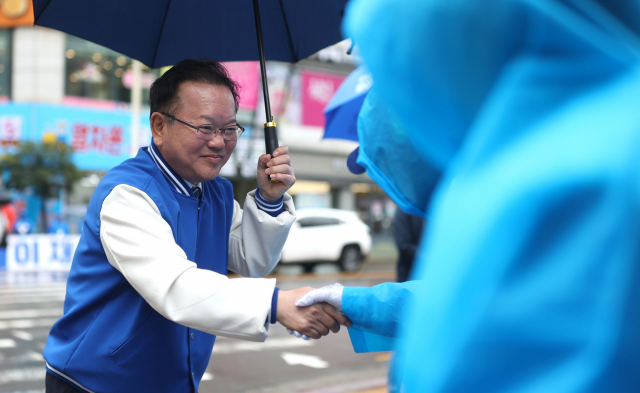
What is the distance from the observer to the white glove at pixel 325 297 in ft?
3.71

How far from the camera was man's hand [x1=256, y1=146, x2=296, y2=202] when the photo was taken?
5.82ft

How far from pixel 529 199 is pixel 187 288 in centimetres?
90

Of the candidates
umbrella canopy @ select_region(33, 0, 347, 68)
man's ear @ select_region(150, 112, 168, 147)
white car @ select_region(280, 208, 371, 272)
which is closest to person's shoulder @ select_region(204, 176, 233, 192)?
man's ear @ select_region(150, 112, 168, 147)

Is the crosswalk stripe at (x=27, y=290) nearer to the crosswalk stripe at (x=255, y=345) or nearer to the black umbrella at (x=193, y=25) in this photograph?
the crosswalk stripe at (x=255, y=345)

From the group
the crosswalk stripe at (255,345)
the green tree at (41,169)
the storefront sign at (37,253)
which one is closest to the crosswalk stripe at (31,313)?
the crosswalk stripe at (255,345)

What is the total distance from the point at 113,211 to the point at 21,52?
2127 cm

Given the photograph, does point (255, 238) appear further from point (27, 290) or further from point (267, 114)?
point (27, 290)

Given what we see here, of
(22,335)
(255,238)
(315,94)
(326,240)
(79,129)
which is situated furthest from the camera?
(315,94)

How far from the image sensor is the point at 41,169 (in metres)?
16.7

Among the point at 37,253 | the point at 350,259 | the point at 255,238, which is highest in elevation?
the point at 255,238

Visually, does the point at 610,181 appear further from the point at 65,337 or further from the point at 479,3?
the point at 65,337

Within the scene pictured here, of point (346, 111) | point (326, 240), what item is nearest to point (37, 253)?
point (326, 240)

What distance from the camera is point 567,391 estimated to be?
465mm

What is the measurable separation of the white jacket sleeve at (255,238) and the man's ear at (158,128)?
36 cm
